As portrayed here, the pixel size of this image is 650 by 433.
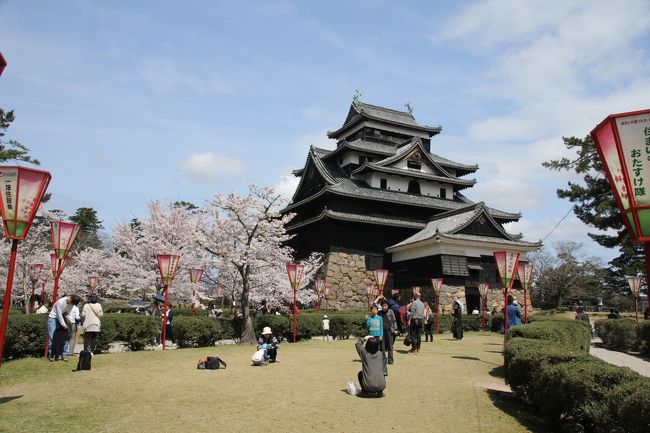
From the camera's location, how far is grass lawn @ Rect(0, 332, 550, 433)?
21.4ft

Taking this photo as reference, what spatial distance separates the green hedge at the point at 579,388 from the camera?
15.7 ft

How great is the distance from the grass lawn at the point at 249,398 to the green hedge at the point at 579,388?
451 millimetres

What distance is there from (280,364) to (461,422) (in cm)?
651

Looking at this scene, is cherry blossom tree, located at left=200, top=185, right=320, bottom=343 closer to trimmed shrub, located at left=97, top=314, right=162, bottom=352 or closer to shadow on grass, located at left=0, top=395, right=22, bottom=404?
trimmed shrub, located at left=97, top=314, right=162, bottom=352

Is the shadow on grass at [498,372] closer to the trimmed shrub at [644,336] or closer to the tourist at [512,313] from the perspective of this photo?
the tourist at [512,313]

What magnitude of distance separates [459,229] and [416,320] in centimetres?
1700

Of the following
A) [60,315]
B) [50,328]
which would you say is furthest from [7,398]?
[50,328]

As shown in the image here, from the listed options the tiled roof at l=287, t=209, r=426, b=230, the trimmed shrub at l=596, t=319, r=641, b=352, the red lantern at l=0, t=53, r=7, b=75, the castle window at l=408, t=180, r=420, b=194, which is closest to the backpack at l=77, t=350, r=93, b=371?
the red lantern at l=0, t=53, r=7, b=75

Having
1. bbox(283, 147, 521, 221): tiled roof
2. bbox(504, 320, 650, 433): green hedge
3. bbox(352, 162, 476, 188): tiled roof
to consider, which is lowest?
bbox(504, 320, 650, 433): green hedge

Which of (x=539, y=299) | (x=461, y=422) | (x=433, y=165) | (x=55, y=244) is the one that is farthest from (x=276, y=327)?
(x=539, y=299)

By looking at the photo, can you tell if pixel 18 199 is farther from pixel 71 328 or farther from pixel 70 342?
pixel 70 342

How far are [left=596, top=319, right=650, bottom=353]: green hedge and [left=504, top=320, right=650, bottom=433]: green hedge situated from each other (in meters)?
11.6

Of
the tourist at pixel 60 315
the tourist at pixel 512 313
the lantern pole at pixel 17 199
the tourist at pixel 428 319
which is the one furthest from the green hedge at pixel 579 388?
the tourist at pixel 60 315

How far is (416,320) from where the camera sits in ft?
47.1
